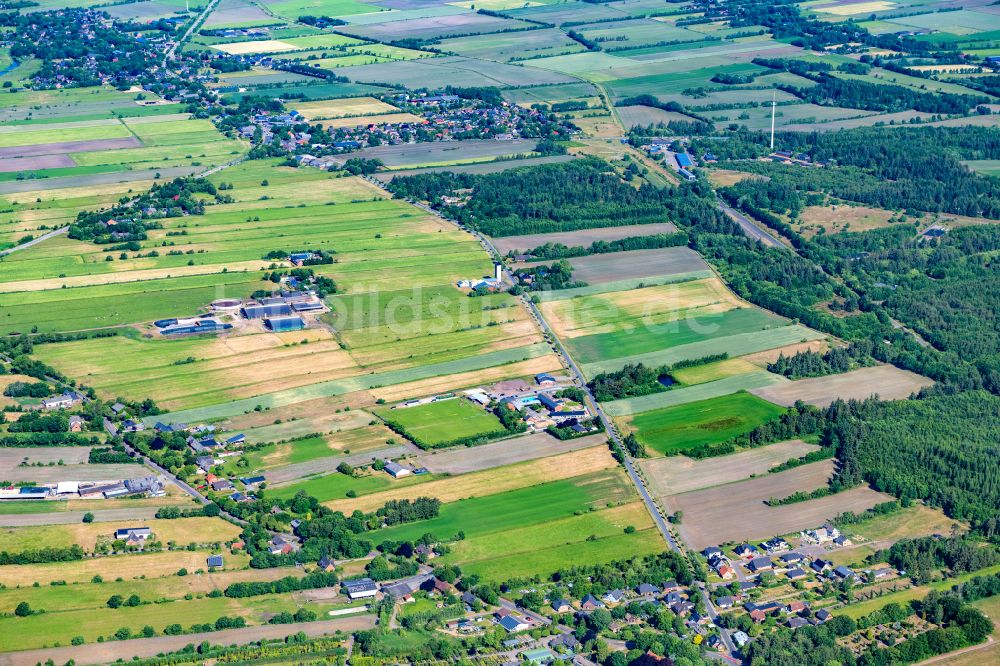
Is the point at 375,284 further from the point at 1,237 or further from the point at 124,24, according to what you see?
the point at 124,24

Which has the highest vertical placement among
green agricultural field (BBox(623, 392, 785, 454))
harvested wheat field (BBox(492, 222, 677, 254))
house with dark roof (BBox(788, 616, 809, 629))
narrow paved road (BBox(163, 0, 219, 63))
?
narrow paved road (BBox(163, 0, 219, 63))

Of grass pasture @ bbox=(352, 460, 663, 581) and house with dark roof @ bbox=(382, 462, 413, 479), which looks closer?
grass pasture @ bbox=(352, 460, 663, 581)

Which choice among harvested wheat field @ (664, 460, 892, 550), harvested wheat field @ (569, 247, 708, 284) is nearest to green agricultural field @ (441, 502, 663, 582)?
harvested wheat field @ (664, 460, 892, 550)

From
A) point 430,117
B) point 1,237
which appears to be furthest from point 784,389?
point 430,117

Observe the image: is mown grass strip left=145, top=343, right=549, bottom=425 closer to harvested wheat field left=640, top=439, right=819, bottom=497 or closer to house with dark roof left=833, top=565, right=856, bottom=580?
harvested wheat field left=640, top=439, right=819, bottom=497

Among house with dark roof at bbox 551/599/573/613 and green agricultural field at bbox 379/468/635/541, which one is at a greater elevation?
green agricultural field at bbox 379/468/635/541

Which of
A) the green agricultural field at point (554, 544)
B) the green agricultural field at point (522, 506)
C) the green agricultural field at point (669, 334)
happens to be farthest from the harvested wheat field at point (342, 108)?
the green agricultural field at point (554, 544)

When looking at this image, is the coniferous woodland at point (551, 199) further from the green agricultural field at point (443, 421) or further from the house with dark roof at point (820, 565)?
the house with dark roof at point (820, 565)
